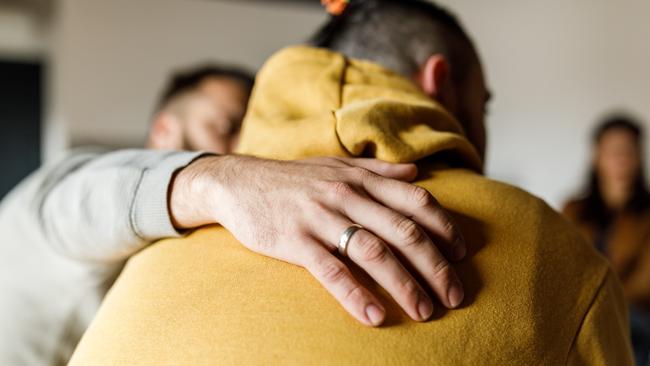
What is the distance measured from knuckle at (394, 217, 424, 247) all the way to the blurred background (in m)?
2.89

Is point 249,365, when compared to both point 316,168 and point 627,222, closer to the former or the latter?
point 316,168

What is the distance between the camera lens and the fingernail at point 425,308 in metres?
0.54

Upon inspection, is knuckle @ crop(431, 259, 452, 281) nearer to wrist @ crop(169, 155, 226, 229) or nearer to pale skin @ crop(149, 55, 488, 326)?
pale skin @ crop(149, 55, 488, 326)

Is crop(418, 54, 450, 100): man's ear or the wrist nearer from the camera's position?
the wrist

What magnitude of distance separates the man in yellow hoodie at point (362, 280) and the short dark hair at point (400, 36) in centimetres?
12

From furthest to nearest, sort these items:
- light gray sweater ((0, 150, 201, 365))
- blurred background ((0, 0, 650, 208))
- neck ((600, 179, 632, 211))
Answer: blurred background ((0, 0, 650, 208))
neck ((600, 179, 632, 211))
light gray sweater ((0, 150, 201, 365))

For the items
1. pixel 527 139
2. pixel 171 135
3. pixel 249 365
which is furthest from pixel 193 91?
pixel 527 139

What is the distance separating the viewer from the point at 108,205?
29.9 inches

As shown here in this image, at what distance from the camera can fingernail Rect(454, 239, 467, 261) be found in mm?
587

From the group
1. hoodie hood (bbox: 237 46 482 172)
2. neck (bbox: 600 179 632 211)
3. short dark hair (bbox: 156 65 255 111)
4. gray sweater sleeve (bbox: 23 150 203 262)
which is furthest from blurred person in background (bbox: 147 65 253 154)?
neck (bbox: 600 179 632 211)

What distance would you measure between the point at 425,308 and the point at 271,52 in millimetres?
3164

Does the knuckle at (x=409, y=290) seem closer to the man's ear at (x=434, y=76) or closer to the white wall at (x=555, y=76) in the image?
the man's ear at (x=434, y=76)

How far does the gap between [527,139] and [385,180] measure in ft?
11.3

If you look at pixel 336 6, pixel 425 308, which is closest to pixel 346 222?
pixel 425 308
